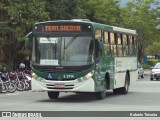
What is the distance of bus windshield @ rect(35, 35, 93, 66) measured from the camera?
18.7m

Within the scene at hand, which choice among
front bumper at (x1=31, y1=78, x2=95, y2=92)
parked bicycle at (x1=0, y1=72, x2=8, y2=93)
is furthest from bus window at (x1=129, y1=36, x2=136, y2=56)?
front bumper at (x1=31, y1=78, x2=95, y2=92)

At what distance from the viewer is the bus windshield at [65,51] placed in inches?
734

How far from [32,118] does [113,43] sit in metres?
9.47

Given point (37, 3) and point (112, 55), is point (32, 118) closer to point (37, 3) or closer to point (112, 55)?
point (112, 55)

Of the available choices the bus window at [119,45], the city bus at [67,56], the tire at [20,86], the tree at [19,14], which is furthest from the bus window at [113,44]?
the tree at [19,14]

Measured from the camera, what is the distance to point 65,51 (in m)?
18.7

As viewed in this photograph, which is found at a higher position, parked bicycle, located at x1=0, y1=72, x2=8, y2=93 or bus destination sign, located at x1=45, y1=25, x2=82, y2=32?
bus destination sign, located at x1=45, y1=25, x2=82, y2=32

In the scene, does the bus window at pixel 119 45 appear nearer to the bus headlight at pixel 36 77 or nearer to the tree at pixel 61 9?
the bus headlight at pixel 36 77

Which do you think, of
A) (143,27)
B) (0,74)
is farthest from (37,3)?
(143,27)

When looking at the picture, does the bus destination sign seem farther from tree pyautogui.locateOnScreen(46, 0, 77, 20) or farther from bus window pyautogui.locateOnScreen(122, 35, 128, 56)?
tree pyautogui.locateOnScreen(46, 0, 77, 20)

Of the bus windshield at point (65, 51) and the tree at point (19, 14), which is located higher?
the tree at point (19, 14)

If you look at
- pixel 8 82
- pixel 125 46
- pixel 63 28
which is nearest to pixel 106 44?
pixel 63 28

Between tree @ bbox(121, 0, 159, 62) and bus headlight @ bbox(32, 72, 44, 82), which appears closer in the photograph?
bus headlight @ bbox(32, 72, 44, 82)

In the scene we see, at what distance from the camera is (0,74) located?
2478 centimetres
